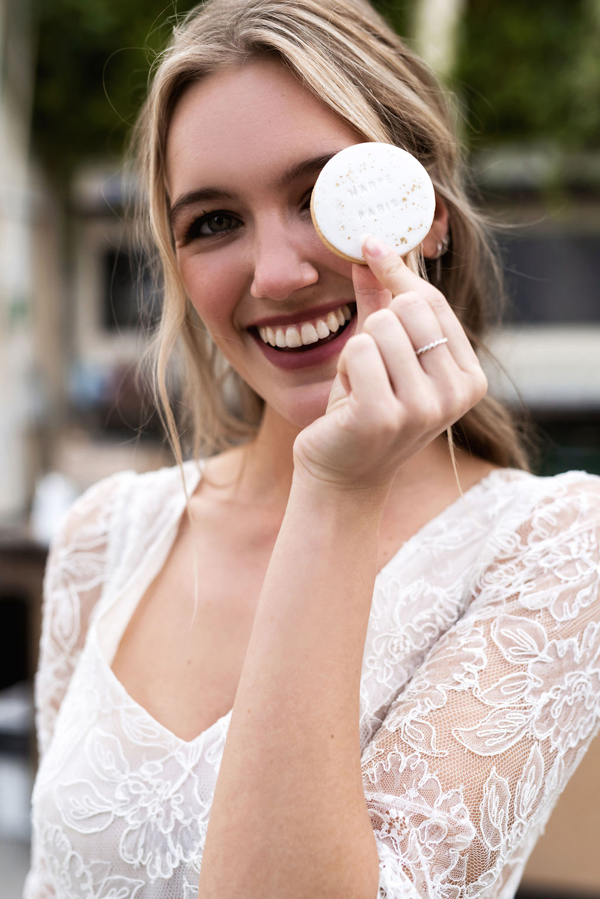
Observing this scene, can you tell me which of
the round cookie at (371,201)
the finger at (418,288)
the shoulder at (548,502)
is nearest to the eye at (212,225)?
the round cookie at (371,201)

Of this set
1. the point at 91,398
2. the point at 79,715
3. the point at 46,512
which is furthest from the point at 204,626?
the point at 91,398

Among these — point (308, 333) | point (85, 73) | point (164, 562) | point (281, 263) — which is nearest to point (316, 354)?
point (308, 333)

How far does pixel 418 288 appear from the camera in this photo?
2.56ft

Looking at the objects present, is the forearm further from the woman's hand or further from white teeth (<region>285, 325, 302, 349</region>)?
white teeth (<region>285, 325, 302, 349</region>)

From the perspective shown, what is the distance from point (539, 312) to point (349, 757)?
3981 millimetres

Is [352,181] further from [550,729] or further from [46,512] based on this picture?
[46,512]

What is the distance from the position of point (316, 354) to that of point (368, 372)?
354 mm

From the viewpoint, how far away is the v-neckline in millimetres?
1099

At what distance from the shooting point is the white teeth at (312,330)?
1054mm

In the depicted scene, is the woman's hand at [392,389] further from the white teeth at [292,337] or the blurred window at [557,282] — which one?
the blurred window at [557,282]

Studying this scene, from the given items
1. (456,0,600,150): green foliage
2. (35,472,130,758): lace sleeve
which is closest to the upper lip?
(35,472,130,758): lace sleeve

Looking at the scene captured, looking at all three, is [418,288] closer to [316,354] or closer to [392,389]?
[392,389]

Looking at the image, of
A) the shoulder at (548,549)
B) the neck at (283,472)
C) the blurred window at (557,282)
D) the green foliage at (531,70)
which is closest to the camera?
the shoulder at (548,549)

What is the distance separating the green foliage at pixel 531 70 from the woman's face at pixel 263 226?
3193 mm
